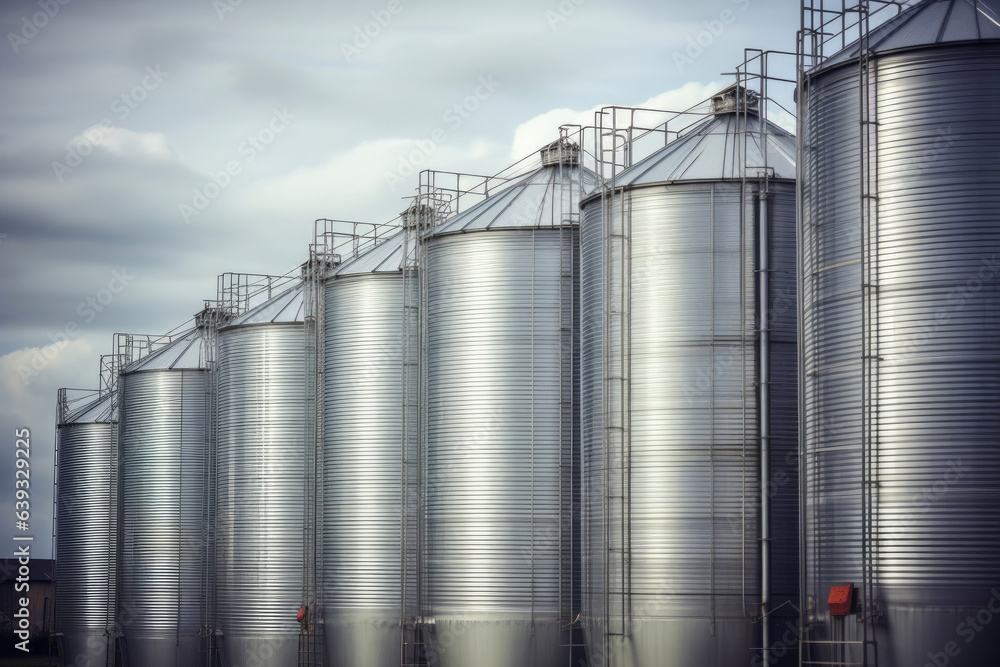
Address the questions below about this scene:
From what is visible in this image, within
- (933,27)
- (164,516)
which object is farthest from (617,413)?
(164,516)

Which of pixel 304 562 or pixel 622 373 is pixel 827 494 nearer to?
pixel 622 373

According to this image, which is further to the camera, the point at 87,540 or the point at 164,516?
the point at 87,540

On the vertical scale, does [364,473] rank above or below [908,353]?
below

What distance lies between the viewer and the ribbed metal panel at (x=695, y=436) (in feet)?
97.7

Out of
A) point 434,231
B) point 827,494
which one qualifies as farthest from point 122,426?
point 827,494

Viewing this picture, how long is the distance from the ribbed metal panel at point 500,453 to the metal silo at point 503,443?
3 cm

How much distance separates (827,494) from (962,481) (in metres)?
2.83

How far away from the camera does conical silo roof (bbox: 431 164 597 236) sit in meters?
37.2

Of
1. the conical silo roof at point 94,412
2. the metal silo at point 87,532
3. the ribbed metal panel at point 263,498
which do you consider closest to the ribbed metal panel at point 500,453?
the ribbed metal panel at point 263,498

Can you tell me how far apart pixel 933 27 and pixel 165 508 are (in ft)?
125

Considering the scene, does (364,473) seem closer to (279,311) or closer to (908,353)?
(279,311)

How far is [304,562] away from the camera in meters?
43.8

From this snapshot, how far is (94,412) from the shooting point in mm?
64688

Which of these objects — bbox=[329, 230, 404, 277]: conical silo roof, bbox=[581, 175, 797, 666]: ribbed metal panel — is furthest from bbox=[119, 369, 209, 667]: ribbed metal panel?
bbox=[581, 175, 797, 666]: ribbed metal panel
